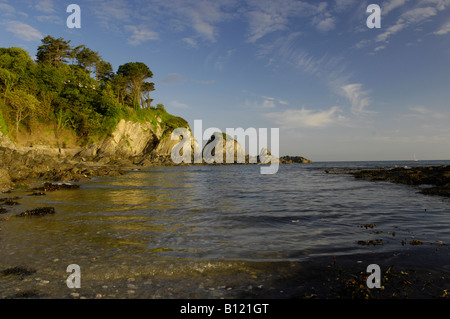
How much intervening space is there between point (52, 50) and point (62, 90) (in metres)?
17.6

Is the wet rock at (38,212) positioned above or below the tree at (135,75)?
below

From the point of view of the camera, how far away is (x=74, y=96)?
60844 mm

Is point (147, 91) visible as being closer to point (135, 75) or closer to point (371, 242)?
point (135, 75)

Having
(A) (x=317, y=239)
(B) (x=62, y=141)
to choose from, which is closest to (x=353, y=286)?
(A) (x=317, y=239)

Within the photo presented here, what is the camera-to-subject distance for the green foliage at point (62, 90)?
48406 millimetres

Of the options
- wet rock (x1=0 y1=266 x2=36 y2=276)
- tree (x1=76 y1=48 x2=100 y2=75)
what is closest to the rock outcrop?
tree (x1=76 y1=48 x2=100 y2=75)

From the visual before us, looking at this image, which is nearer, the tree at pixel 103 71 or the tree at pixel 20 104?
the tree at pixel 20 104

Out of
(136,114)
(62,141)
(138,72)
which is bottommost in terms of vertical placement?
(62,141)

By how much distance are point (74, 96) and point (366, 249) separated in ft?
234

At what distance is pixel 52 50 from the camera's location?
223 feet

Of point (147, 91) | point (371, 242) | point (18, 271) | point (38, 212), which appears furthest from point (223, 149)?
point (18, 271)

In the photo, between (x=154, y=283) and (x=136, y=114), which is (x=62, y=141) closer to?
(x=136, y=114)

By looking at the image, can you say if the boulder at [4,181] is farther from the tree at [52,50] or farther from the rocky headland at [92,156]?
the tree at [52,50]

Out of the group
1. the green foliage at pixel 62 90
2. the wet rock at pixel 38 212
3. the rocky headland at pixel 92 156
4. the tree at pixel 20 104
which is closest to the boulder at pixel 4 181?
the rocky headland at pixel 92 156
